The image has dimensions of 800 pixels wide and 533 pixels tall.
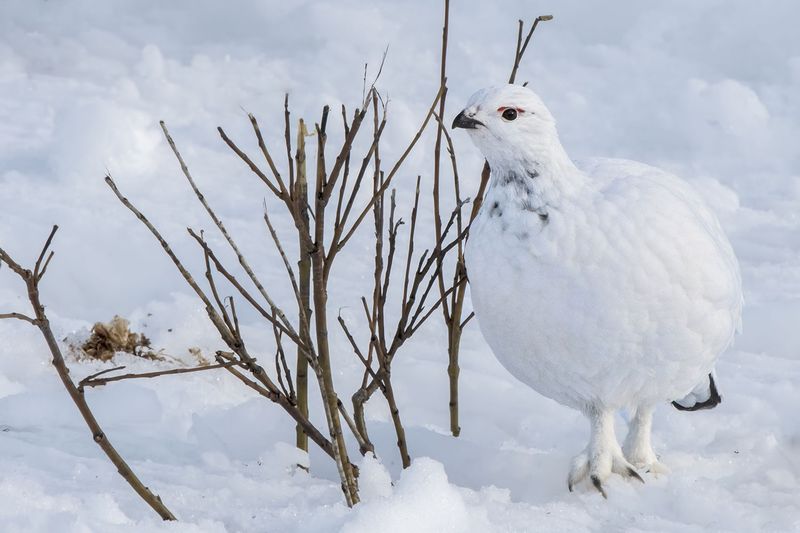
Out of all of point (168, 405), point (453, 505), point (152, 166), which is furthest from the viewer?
point (152, 166)

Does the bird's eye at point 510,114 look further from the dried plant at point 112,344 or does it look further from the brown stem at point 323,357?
the dried plant at point 112,344

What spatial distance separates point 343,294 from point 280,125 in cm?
281

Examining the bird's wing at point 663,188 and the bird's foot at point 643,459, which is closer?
the bird's wing at point 663,188

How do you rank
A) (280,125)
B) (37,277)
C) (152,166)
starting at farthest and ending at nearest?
(280,125) → (152,166) → (37,277)

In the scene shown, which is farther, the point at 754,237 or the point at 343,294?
the point at 754,237

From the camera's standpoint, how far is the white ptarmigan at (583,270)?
2.44 metres

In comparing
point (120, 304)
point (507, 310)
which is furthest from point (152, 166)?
point (507, 310)

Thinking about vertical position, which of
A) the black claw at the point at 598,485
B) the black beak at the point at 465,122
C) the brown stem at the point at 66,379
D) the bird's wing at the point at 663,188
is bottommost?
the black claw at the point at 598,485

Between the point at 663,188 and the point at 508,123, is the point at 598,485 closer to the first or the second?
the point at 663,188

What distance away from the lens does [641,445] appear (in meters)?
3.02

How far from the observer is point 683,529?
2430 millimetres

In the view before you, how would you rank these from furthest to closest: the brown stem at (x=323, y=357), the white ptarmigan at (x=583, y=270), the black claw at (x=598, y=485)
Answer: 1. the black claw at (x=598, y=485)
2. the white ptarmigan at (x=583, y=270)
3. the brown stem at (x=323, y=357)

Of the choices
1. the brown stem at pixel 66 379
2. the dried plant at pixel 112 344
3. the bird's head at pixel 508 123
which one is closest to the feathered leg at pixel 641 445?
the bird's head at pixel 508 123

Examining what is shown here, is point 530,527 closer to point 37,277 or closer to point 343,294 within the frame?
point 37,277
